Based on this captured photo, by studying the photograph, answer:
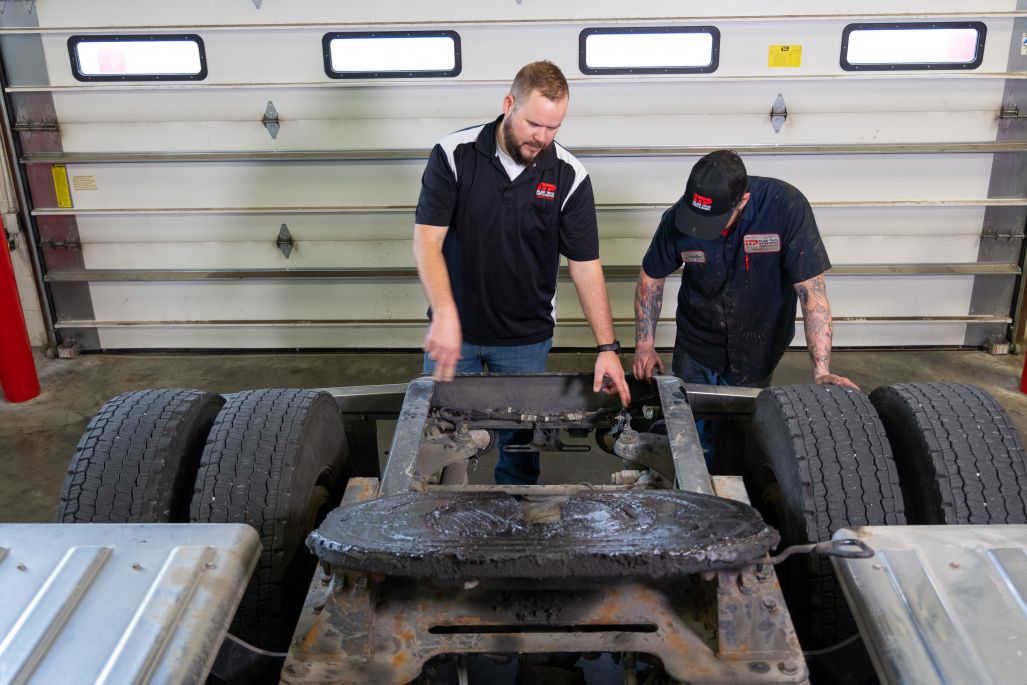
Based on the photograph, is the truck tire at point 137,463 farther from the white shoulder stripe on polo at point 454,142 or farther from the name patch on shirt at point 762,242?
the name patch on shirt at point 762,242

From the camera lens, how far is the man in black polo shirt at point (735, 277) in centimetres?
257

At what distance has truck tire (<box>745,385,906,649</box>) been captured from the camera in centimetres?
182

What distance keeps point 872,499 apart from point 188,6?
4.50 meters

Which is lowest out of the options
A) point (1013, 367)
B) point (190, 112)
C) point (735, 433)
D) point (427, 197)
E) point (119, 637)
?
point (1013, 367)

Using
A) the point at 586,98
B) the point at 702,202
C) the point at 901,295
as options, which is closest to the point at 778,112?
the point at 586,98

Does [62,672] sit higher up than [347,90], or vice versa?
[347,90]

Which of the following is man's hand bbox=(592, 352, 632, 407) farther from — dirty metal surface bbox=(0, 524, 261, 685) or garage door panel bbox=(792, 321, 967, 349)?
garage door panel bbox=(792, 321, 967, 349)

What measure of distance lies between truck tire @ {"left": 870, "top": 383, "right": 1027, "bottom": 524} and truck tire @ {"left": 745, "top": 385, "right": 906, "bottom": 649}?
3.5 inches

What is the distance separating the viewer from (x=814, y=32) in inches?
180

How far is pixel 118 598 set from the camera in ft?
4.36

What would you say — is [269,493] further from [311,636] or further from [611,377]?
[611,377]

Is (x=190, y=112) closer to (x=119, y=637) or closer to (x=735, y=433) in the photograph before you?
(x=735, y=433)

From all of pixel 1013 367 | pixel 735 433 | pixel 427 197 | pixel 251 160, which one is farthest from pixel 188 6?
pixel 1013 367

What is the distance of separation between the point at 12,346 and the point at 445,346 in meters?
Answer: 3.73
